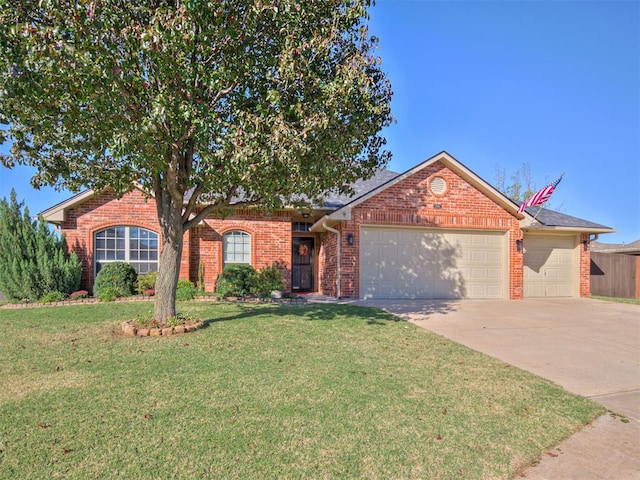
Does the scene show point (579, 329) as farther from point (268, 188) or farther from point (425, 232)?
point (268, 188)

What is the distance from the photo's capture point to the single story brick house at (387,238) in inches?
499

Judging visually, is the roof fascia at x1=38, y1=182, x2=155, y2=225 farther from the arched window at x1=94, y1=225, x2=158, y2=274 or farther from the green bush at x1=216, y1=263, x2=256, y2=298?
the green bush at x1=216, y1=263, x2=256, y2=298

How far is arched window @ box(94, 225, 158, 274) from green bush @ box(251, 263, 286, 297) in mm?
3667

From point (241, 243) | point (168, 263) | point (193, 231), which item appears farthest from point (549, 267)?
point (168, 263)

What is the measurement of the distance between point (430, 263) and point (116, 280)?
32.9 feet

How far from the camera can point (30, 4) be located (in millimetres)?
5555

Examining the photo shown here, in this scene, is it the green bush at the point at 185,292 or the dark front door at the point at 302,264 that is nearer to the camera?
the green bush at the point at 185,292

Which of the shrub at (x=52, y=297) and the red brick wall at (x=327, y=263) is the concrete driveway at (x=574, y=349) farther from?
the shrub at (x=52, y=297)

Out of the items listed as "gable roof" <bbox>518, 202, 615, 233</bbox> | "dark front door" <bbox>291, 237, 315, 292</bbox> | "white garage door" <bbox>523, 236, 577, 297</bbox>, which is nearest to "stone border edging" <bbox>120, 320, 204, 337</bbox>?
"dark front door" <bbox>291, 237, 315, 292</bbox>

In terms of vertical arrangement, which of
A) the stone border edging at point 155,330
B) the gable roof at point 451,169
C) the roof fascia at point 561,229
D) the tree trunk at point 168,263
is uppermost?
the gable roof at point 451,169

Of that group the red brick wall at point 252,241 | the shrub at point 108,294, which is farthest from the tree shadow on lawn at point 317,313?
the shrub at point 108,294

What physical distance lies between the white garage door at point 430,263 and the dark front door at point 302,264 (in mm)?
3497

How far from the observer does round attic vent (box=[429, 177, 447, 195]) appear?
13195mm

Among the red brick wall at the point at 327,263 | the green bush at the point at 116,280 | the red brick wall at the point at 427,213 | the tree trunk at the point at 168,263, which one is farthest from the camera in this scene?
the red brick wall at the point at 327,263
